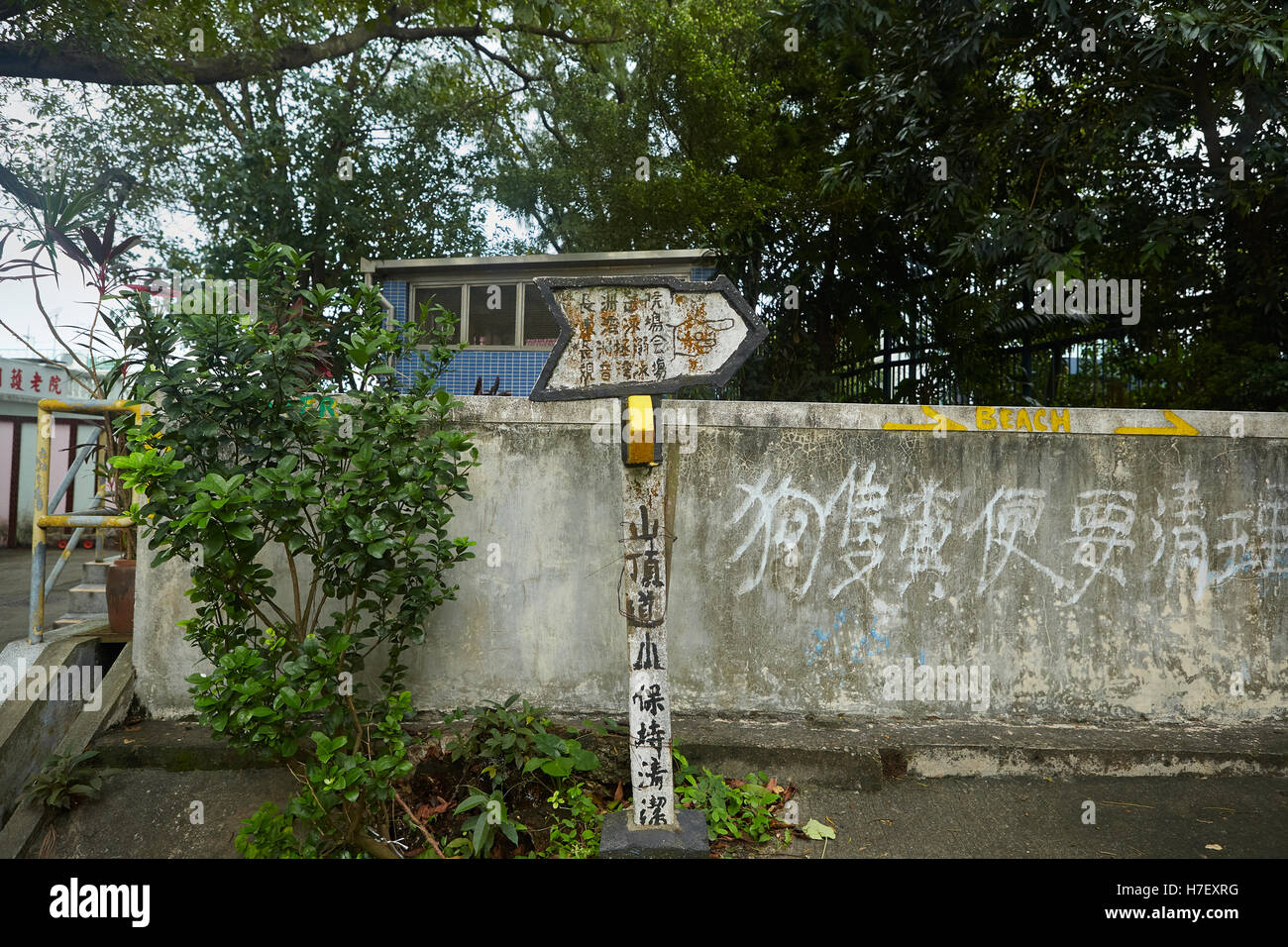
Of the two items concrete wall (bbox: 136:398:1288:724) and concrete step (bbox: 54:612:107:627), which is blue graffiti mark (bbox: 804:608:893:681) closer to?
concrete wall (bbox: 136:398:1288:724)

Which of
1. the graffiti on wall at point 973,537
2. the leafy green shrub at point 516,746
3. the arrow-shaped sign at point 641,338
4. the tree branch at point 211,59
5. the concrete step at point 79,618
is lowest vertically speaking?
the leafy green shrub at point 516,746

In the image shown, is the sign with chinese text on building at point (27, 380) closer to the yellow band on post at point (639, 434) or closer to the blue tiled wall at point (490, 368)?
the blue tiled wall at point (490, 368)

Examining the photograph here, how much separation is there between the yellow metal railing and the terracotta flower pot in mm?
270

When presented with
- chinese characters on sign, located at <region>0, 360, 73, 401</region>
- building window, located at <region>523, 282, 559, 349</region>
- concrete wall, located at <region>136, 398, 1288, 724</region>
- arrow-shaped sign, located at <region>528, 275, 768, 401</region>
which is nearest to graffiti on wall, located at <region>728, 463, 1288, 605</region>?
concrete wall, located at <region>136, 398, 1288, 724</region>

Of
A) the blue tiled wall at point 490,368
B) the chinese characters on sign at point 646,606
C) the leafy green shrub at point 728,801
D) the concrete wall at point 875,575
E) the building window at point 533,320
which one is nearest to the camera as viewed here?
the chinese characters on sign at point 646,606

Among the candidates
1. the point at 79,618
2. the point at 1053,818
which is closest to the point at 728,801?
the point at 1053,818

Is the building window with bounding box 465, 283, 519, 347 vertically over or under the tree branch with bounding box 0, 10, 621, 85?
under

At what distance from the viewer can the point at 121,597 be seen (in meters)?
4.54

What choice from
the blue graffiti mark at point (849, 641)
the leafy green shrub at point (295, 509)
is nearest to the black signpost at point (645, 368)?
the leafy green shrub at point (295, 509)

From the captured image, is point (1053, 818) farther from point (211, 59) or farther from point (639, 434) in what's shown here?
point (211, 59)

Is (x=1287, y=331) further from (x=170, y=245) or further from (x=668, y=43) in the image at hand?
(x=170, y=245)

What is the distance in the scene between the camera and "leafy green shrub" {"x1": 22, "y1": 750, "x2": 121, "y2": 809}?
147 inches

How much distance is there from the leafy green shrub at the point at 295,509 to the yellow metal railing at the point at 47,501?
2.26 ft

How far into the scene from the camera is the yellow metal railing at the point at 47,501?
160 inches
